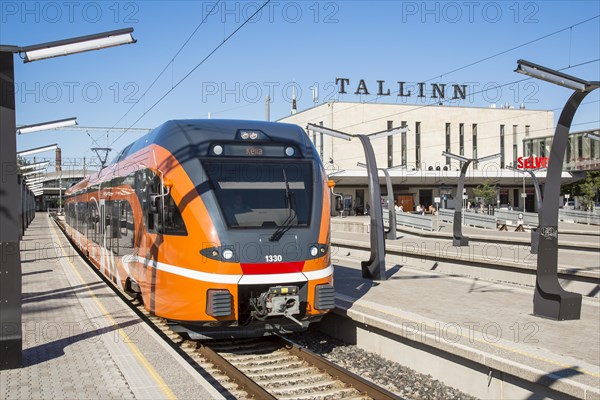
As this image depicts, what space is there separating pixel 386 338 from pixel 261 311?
229 centimetres

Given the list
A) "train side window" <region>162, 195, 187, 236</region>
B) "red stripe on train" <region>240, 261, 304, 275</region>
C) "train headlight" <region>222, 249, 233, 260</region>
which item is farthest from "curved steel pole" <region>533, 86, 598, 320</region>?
"train side window" <region>162, 195, 187, 236</region>

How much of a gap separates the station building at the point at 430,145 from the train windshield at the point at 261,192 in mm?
55104

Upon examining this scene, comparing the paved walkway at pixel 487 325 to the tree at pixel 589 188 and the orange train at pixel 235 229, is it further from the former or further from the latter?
the tree at pixel 589 188

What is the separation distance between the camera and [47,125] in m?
17.4

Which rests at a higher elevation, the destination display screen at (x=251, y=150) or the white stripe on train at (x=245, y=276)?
the destination display screen at (x=251, y=150)

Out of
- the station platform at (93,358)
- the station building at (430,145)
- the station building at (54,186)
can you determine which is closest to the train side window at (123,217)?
the station platform at (93,358)

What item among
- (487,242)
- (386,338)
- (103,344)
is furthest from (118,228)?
(487,242)

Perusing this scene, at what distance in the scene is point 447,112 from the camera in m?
73.1

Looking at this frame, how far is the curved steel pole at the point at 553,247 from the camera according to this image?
10617 mm

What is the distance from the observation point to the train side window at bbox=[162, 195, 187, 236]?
8.55 meters

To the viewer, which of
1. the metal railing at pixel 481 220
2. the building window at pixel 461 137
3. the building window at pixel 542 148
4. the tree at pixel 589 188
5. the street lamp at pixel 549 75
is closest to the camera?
the street lamp at pixel 549 75

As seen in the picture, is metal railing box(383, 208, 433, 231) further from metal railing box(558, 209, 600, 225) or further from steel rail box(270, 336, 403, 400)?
steel rail box(270, 336, 403, 400)

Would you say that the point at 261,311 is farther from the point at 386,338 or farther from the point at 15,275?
the point at 15,275

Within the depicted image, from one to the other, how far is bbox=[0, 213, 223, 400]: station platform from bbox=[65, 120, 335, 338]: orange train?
2.41 ft
